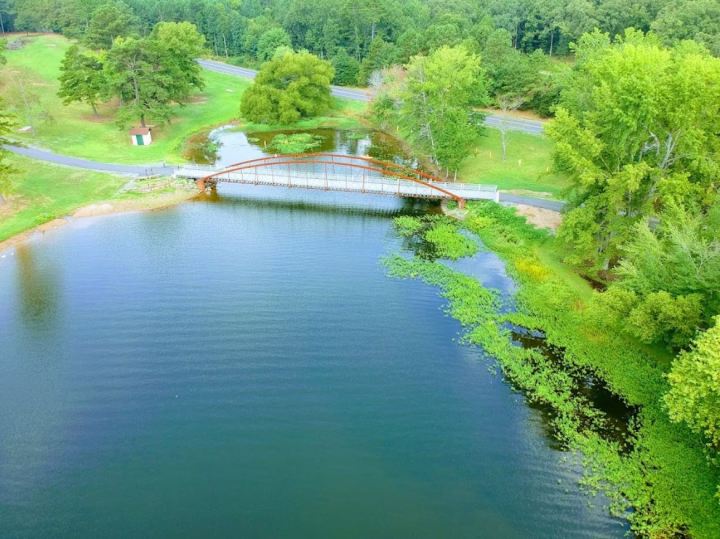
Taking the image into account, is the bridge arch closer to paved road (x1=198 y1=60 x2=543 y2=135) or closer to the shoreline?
the shoreline

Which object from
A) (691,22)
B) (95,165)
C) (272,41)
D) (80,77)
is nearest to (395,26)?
(272,41)

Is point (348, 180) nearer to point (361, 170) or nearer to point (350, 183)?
point (350, 183)

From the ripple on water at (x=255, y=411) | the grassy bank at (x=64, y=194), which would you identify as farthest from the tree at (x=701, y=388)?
the grassy bank at (x=64, y=194)

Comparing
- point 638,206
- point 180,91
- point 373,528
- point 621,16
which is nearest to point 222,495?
point 373,528

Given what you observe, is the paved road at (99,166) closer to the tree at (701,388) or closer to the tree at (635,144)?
the tree at (635,144)

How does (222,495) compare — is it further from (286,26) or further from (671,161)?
(286,26)

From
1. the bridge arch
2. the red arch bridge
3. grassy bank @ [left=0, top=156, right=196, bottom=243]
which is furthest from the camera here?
the red arch bridge

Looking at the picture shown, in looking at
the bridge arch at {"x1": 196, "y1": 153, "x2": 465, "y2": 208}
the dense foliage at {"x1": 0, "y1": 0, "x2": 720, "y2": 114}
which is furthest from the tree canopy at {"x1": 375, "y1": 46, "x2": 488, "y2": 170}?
the dense foliage at {"x1": 0, "y1": 0, "x2": 720, "y2": 114}
